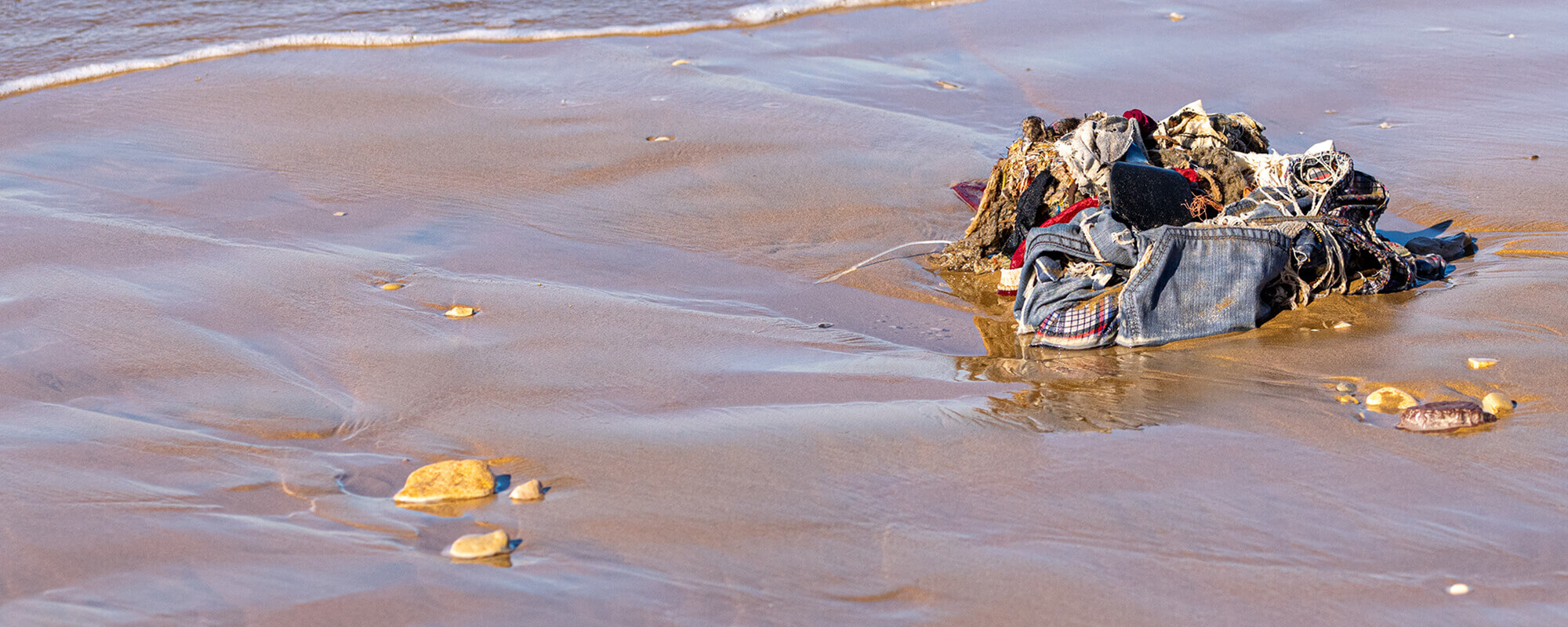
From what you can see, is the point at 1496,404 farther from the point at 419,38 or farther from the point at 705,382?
the point at 419,38

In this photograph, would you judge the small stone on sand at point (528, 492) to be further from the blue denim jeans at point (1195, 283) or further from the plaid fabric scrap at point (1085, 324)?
the blue denim jeans at point (1195, 283)

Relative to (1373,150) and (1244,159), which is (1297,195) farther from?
(1373,150)

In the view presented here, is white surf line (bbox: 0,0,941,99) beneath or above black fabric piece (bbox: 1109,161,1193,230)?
above

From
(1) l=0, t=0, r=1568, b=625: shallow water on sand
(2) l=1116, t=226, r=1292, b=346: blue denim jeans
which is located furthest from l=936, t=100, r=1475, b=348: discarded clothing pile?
(1) l=0, t=0, r=1568, b=625: shallow water on sand

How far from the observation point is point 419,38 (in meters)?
7.95

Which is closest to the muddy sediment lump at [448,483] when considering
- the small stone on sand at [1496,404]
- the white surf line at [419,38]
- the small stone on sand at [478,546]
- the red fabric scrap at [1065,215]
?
the small stone on sand at [478,546]

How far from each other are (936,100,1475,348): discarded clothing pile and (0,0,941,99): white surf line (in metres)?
4.51

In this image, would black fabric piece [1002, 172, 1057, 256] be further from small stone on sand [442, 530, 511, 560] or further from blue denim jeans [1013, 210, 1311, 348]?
small stone on sand [442, 530, 511, 560]

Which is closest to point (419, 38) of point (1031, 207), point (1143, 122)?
point (1031, 207)

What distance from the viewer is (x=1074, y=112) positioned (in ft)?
20.7

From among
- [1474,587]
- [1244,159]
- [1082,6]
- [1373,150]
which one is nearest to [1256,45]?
[1082,6]

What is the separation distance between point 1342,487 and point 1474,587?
41 centimetres

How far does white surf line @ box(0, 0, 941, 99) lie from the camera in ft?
23.4

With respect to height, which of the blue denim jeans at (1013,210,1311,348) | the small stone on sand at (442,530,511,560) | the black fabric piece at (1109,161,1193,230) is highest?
the black fabric piece at (1109,161,1193,230)
